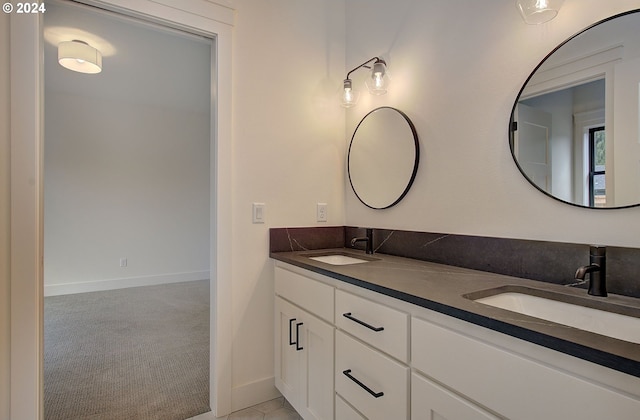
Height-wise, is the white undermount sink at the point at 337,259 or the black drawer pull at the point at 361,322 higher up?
the white undermount sink at the point at 337,259

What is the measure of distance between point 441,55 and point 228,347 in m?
1.90

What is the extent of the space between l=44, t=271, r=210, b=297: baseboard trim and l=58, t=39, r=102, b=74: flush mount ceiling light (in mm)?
2868

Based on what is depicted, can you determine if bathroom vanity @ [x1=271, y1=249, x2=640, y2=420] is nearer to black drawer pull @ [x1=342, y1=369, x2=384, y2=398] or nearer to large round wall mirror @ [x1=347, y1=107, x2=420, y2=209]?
black drawer pull @ [x1=342, y1=369, x2=384, y2=398]

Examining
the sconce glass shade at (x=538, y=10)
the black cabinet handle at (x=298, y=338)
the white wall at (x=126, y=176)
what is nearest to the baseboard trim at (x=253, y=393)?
the black cabinet handle at (x=298, y=338)

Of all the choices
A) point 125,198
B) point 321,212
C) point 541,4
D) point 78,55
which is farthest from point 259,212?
point 125,198

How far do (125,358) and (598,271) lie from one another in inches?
111

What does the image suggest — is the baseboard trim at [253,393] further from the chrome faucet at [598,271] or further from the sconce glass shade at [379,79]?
the sconce glass shade at [379,79]

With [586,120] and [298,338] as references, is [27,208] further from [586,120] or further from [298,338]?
[586,120]

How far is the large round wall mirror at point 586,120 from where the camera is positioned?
0.99 meters

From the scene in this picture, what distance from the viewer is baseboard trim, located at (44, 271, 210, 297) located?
4.12 metres

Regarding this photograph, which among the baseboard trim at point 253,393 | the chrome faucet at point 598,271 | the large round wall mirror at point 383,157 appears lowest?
the baseboard trim at point 253,393

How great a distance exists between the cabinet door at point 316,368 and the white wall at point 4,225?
4.05 ft

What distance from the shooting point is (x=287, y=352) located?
5.71 feet

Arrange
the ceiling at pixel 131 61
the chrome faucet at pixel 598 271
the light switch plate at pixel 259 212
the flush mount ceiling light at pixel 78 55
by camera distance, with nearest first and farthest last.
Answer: the chrome faucet at pixel 598 271 → the light switch plate at pixel 259 212 → the ceiling at pixel 131 61 → the flush mount ceiling light at pixel 78 55
